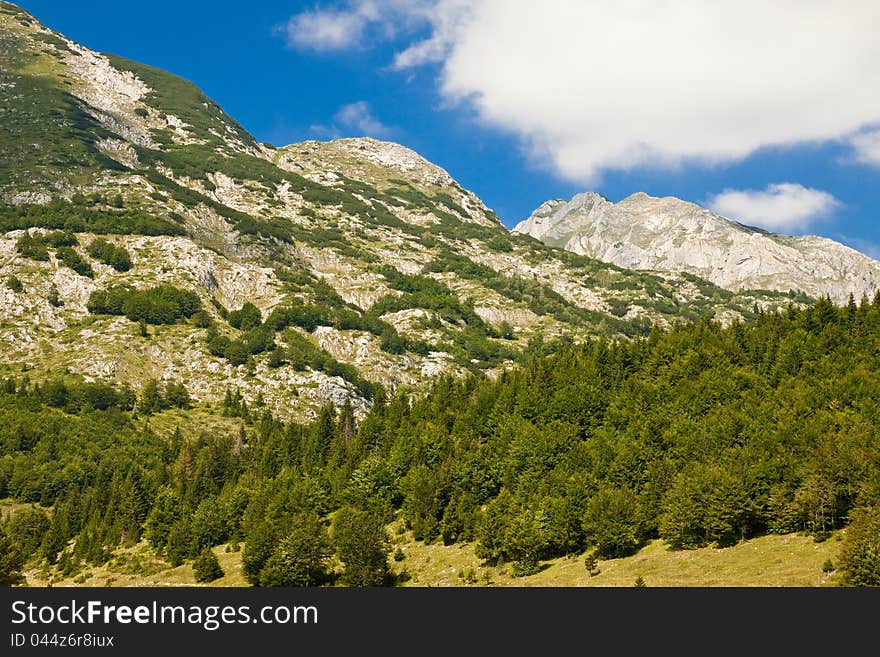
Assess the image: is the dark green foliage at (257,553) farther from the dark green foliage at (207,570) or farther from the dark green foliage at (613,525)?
the dark green foliage at (613,525)

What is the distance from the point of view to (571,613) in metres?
53.5

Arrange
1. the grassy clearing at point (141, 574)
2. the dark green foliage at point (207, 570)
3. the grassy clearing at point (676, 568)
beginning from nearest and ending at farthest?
the grassy clearing at point (676, 568) < the dark green foliage at point (207, 570) < the grassy clearing at point (141, 574)

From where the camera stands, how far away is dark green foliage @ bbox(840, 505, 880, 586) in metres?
64.9

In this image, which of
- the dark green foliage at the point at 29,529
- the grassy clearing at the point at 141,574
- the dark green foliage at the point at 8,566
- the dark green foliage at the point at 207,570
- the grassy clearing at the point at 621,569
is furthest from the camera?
the dark green foliage at the point at 29,529

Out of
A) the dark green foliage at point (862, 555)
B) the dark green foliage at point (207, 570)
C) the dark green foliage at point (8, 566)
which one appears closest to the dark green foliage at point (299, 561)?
the dark green foliage at point (207, 570)

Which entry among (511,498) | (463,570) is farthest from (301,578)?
(511,498)

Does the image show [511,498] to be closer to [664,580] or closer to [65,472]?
[664,580]

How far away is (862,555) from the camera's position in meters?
66.5

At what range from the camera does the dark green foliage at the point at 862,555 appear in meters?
64.9

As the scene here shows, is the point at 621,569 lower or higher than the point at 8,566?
lower

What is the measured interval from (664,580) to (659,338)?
118726mm

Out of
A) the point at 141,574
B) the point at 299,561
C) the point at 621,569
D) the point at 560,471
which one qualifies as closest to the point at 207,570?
the point at 141,574

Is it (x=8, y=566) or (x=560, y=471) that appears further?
(x=560, y=471)

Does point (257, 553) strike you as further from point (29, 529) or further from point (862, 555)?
point (29, 529)
